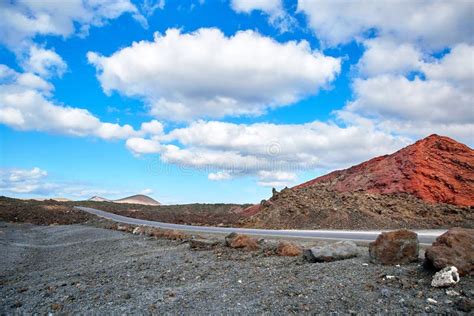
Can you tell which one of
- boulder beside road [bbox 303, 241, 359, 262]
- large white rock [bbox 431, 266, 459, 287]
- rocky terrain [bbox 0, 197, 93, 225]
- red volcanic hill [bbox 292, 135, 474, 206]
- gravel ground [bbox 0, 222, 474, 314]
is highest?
red volcanic hill [bbox 292, 135, 474, 206]

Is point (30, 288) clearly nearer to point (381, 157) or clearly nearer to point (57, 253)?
point (57, 253)

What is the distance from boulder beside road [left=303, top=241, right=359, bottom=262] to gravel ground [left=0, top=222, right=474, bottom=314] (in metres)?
0.34

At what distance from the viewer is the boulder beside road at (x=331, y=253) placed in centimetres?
1116

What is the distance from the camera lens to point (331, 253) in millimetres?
11258

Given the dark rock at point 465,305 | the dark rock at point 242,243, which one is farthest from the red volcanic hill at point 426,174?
the dark rock at point 465,305

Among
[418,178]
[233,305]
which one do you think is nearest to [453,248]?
[233,305]

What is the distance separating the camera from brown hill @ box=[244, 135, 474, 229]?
32.6 meters

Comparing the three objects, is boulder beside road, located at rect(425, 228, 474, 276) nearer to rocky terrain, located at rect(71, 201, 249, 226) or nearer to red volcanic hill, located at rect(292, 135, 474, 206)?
rocky terrain, located at rect(71, 201, 249, 226)

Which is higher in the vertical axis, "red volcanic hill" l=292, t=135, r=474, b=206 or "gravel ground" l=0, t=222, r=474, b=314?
"red volcanic hill" l=292, t=135, r=474, b=206

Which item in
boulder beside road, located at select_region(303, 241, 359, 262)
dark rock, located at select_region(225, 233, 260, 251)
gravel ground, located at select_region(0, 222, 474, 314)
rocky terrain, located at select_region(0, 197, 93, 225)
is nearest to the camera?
gravel ground, located at select_region(0, 222, 474, 314)

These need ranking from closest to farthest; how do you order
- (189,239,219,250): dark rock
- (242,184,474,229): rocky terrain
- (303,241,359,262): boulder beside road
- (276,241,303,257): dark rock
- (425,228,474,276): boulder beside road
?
(425,228,474,276): boulder beside road → (303,241,359,262): boulder beside road → (276,241,303,257): dark rock → (189,239,219,250): dark rock → (242,184,474,229): rocky terrain

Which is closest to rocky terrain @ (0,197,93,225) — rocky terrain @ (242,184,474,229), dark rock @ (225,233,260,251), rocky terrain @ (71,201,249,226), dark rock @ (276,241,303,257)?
rocky terrain @ (71,201,249,226)

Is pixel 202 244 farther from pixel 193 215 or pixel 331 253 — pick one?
pixel 193 215

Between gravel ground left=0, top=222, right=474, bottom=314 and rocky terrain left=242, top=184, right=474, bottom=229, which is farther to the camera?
rocky terrain left=242, top=184, right=474, bottom=229
